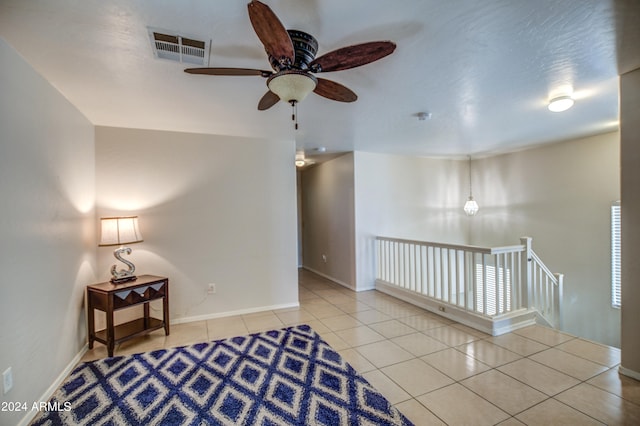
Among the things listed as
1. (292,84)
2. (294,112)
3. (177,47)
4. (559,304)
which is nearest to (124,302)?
(177,47)

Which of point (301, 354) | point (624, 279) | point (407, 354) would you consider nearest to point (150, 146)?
point (301, 354)

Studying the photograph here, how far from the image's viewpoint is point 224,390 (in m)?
2.21

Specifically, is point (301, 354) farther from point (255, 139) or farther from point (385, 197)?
point (385, 197)

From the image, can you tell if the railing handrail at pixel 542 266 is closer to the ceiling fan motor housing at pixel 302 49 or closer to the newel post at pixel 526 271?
the newel post at pixel 526 271

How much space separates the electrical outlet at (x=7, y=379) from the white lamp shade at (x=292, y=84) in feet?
7.57

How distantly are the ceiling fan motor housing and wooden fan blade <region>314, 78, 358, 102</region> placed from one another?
0.47 feet

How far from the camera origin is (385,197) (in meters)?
5.20

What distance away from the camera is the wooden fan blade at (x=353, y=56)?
143 centimetres

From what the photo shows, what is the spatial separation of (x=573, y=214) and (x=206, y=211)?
208 inches

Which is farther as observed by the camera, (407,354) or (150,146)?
(150,146)

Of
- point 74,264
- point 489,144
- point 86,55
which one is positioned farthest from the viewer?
point 489,144

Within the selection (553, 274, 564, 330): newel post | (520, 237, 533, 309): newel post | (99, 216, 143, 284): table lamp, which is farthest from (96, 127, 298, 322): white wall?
(553, 274, 564, 330): newel post

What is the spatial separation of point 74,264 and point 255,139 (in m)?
2.42

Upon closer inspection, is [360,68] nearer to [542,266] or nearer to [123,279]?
[123,279]
